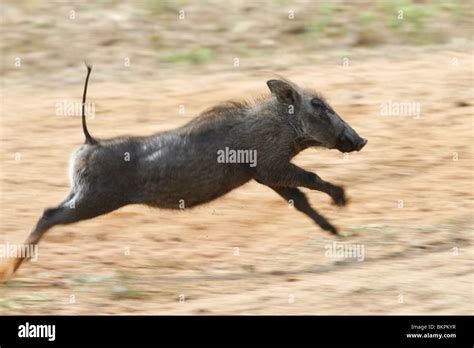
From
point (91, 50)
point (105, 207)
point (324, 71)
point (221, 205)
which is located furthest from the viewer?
point (91, 50)

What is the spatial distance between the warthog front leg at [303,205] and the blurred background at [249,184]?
16 centimetres

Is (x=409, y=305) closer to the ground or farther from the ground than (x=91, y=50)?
closer to the ground

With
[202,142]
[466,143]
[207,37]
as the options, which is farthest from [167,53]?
[202,142]

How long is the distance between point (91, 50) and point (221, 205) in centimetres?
544

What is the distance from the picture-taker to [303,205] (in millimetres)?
8797

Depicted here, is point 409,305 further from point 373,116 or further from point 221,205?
point 373,116

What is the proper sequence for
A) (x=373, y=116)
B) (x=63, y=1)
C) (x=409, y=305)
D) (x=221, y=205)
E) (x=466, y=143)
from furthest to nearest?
(x=63, y=1) → (x=373, y=116) → (x=466, y=143) → (x=221, y=205) → (x=409, y=305)

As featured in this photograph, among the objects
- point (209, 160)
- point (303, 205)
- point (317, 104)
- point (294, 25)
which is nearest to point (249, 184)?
point (303, 205)

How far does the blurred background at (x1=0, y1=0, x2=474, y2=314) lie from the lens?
780 centimetres

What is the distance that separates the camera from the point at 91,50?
14.9 m

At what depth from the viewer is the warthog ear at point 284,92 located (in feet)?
28.5

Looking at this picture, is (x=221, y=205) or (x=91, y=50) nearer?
(x=221, y=205)

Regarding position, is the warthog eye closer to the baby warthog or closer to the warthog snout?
the baby warthog

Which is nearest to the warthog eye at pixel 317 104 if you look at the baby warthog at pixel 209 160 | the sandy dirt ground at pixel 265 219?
the baby warthog at pixel 209 160
